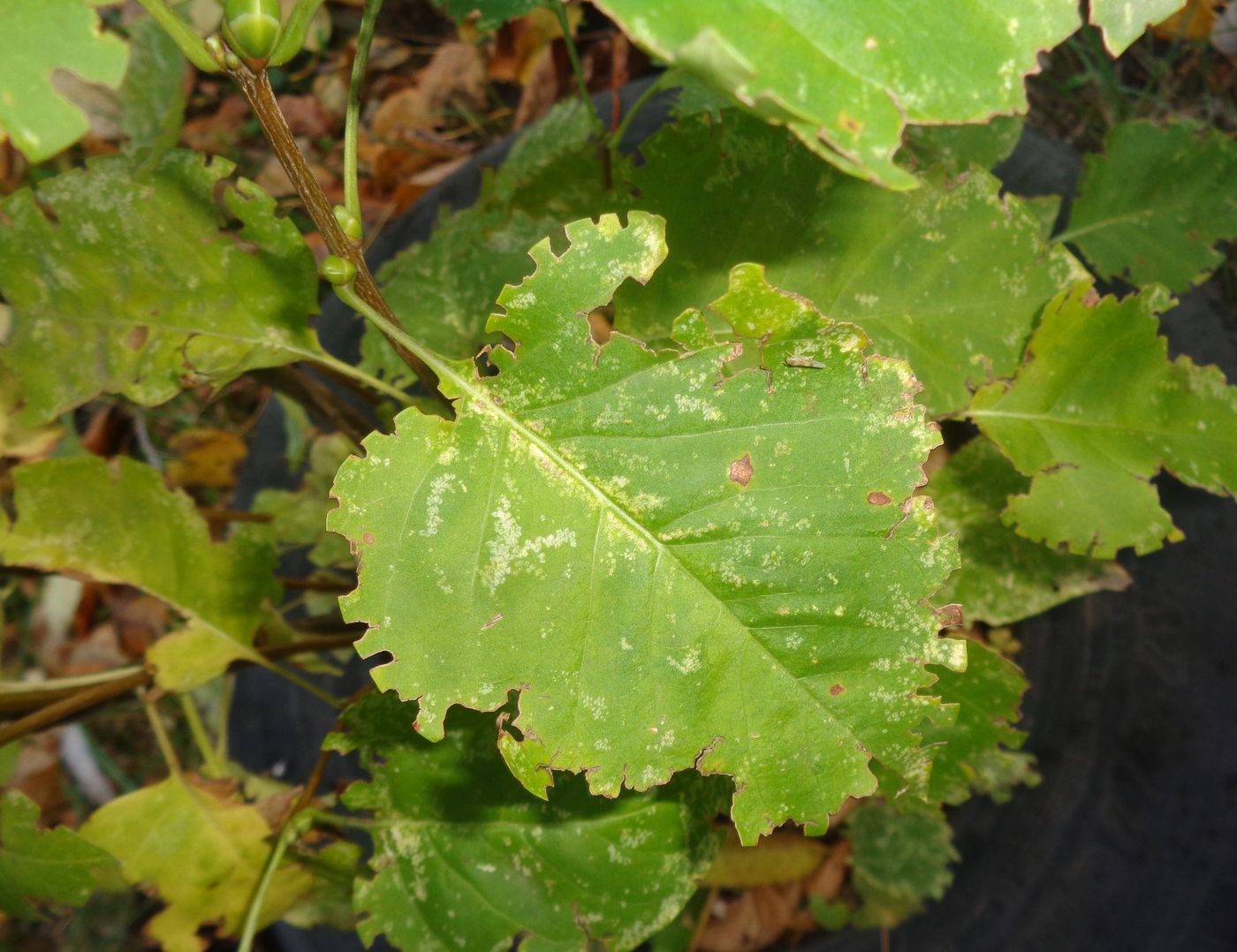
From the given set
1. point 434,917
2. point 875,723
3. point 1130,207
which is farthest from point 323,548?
point 1130,207

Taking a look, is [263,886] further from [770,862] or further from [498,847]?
[770,862]

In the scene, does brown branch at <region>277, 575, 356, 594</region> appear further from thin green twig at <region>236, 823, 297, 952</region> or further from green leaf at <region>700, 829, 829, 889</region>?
green leaf at <region>700, 829, 829, 889</region>

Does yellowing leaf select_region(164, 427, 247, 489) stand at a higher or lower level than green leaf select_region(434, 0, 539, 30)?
lower

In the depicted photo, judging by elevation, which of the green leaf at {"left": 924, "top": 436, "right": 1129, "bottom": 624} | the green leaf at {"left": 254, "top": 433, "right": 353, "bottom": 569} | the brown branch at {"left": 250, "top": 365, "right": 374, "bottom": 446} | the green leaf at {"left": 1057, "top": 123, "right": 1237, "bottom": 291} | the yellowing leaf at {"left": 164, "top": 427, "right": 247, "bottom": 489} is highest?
the green leaf at {"left": 1057, "top": 123, "right": 1237, "bottom": 291}

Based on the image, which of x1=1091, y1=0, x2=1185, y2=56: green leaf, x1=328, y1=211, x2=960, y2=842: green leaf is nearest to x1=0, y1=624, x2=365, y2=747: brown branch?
x1=328, y1=211, x2=960, y2=842: green leaf

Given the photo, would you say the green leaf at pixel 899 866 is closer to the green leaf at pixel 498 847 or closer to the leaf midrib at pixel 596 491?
the green leaf at pixel 498 847

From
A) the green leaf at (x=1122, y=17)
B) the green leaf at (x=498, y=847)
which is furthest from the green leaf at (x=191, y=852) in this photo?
the green leaf at (x=1122, y=17)
